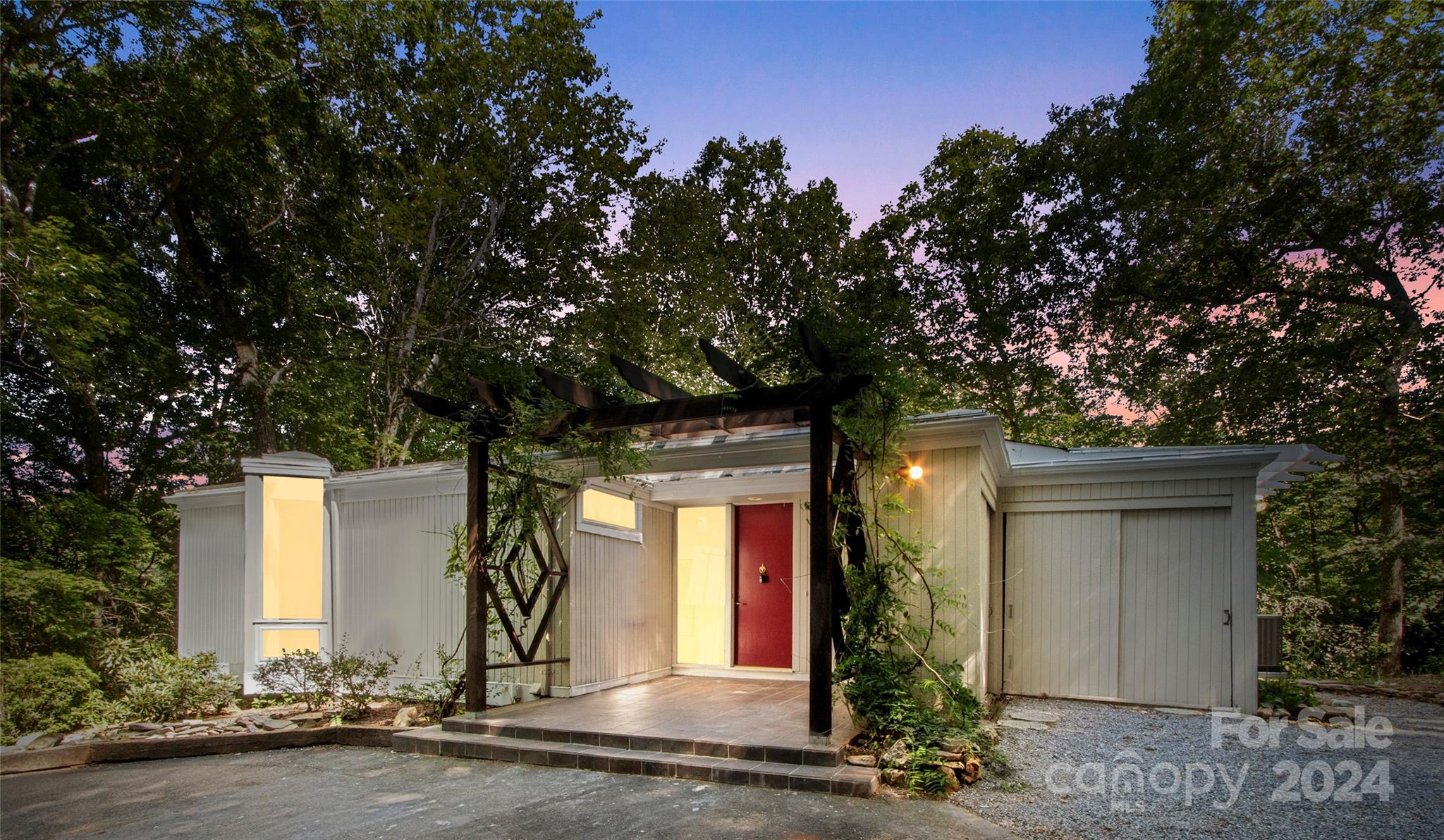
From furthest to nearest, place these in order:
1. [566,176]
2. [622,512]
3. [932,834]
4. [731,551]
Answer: [566,176] → [731,551] → [622,512] → [932,834]

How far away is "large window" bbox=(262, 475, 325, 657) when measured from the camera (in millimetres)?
7801

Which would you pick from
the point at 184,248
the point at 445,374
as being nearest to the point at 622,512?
the point at 445,374

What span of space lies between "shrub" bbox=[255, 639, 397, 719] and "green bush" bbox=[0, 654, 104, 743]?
129 centimetres

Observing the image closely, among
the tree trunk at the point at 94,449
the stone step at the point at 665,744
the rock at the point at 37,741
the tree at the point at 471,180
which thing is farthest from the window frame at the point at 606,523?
the tree trunk at the point at 94,449

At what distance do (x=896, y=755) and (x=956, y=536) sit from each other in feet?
6.72

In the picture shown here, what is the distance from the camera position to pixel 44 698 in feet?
19.4

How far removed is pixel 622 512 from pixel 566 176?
883 centimetres

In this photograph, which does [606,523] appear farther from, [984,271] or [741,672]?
[984,271]

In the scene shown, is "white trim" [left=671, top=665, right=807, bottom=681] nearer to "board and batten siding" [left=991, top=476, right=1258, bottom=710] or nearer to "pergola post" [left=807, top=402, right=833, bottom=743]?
"board and batten siding" [left=991, top=476, right=1258, bottom=710]

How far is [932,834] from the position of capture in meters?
3.51

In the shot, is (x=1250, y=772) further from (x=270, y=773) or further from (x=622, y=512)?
(x=270, y=773)

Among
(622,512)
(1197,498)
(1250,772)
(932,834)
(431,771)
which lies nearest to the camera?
(932,834)

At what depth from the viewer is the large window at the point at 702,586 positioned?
8.35 m

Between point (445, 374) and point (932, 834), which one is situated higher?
point (445, 374)
